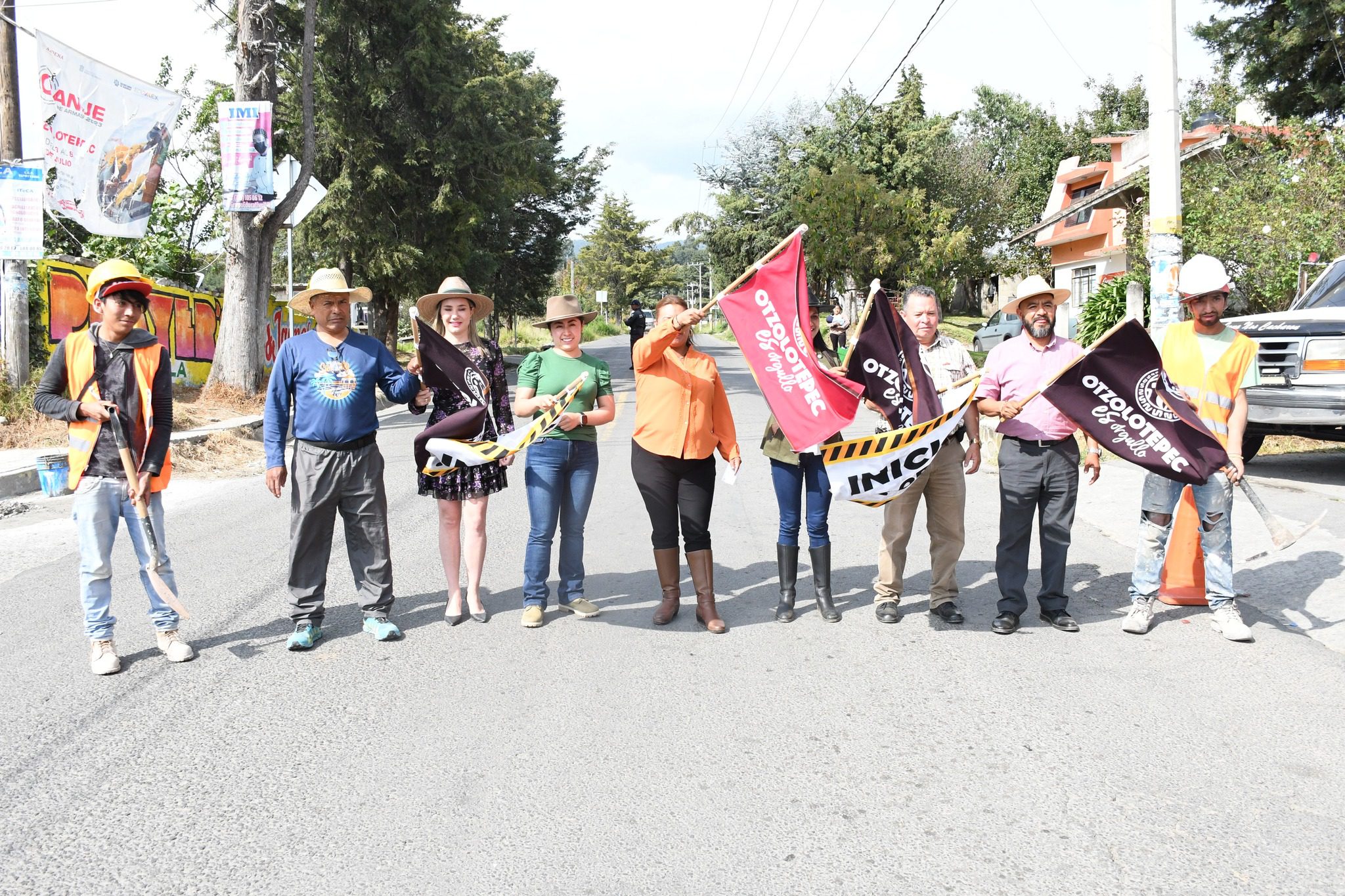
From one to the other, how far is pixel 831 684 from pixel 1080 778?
132cm

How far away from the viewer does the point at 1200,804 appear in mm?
3668

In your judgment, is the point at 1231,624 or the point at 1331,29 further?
the point at 1331,29

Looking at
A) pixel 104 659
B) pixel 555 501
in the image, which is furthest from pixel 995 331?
pixel 104 659

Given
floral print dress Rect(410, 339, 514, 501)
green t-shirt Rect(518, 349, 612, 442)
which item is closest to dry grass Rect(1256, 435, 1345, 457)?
green t-shirt Rect(518, 349, 612, 442)

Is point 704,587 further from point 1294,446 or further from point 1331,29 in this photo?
point 1331,29

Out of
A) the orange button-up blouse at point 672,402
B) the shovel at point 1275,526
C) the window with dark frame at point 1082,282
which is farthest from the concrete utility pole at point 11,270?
the window with dark frame at point 1082,282

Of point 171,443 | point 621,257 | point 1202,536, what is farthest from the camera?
point 621,257

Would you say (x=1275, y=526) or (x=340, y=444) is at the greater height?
(x=340, y=444)

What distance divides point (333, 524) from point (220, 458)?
8.49m

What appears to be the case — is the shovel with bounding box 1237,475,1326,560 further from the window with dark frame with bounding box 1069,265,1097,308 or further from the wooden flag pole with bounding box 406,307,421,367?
the window with dark frame with bounding box 1069,265,1097,308

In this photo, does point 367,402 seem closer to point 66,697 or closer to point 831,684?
point 66,697

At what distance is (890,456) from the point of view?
5668 mm

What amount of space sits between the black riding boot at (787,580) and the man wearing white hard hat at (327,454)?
222 cm

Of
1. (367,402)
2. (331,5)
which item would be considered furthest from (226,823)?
(331,5)
